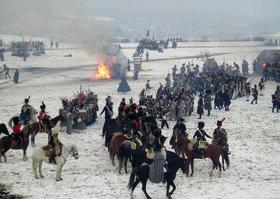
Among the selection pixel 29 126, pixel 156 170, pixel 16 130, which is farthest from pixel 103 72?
pixel 156 170

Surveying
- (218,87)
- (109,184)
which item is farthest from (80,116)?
(218,87)

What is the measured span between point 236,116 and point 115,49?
26.6 meters

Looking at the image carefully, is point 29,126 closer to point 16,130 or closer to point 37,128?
point 37,128

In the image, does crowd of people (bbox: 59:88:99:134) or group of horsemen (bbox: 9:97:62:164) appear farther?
crowd of people (bbox: 59:88:99:134)

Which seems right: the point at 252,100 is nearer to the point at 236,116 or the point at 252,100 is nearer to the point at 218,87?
the point at 218,87

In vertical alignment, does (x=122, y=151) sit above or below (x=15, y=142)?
below

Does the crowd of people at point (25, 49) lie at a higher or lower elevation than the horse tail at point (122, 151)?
higher

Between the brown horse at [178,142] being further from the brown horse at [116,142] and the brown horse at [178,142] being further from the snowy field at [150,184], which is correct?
the brown horse at [116,142]

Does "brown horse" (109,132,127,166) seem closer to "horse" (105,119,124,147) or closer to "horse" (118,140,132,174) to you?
"horse" (118,140,132,174)

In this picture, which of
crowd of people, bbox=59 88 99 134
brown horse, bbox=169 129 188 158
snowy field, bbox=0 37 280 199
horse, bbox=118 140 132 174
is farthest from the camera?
crowd of people, bbox=59 88 99 134

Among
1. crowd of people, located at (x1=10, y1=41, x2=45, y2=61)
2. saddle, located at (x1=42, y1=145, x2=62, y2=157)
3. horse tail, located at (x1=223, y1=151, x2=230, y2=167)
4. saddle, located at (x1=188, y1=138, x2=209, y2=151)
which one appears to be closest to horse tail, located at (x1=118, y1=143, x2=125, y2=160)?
saddle, located at (x1=42, y1=145, x2=62, y2=157)

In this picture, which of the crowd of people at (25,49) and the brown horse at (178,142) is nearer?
the brown horse at (178,142)

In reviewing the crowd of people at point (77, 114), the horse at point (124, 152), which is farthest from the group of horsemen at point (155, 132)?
the crowd of people at point (77, 114)

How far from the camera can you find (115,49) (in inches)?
2014
